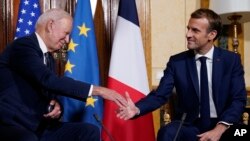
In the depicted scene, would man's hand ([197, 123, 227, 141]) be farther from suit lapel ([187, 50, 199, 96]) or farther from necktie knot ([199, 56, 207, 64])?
necktie knot ([199, 56, 207, 64])

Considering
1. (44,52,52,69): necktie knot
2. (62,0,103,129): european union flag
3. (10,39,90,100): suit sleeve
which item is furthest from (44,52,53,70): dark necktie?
(62,0,103,129): european union flag

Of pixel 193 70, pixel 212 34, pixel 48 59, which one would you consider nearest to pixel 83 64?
pixel 48 59

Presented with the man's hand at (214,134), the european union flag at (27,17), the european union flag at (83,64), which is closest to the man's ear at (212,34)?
the man's hand at (214,134)

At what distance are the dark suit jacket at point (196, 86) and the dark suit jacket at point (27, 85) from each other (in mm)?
567

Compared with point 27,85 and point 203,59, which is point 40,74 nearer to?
point 27,85

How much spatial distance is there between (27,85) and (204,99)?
40.3 inches

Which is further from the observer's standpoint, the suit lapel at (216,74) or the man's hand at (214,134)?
the suit lapel at (216,74)

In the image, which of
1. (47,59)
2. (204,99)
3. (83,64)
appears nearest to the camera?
(47,59)

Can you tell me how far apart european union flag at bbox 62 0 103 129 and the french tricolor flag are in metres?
0.10

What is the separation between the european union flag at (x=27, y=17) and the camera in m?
2.96

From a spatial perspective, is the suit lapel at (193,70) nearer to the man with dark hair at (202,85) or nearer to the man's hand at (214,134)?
the man with dark hair at (202,85)

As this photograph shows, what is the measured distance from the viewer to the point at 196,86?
7.93 ft

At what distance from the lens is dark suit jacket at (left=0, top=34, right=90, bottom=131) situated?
1.94 meters

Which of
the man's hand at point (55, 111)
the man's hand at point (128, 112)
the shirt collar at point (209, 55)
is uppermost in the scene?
the shirt collar at point (209, 55)
